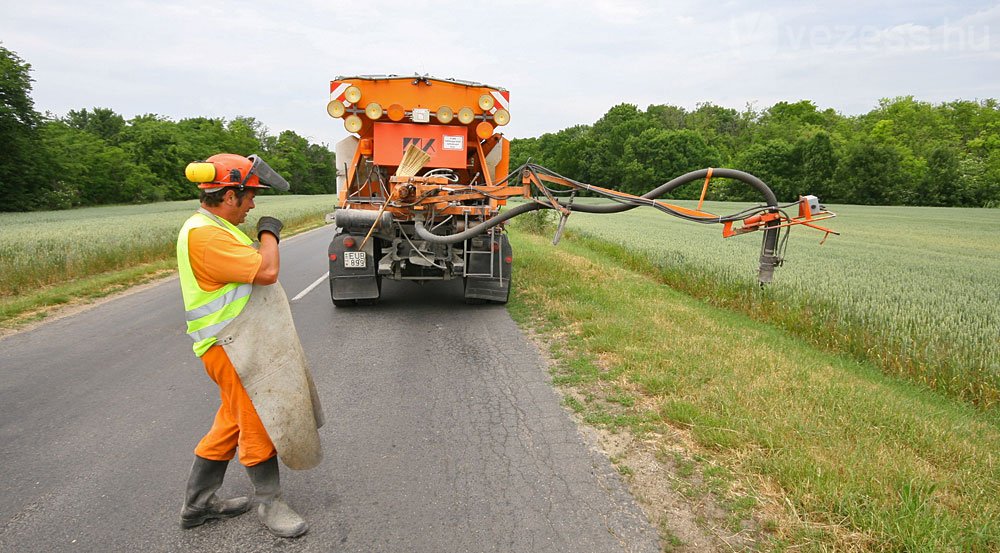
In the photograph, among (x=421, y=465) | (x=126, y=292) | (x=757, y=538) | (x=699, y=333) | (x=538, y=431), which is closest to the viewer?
(x=757, y=538)

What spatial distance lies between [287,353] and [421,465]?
3.95 ft

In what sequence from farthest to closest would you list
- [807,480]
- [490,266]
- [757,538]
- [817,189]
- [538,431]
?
1. [817,189]
2. [490,266]
3. [538,431]
4. [807,480]
5. [757,538]

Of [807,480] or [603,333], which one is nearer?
[807,480]

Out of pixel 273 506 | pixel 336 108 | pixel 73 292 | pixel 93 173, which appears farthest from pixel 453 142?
pixel 93 173

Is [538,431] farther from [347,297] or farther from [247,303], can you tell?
[347,297]

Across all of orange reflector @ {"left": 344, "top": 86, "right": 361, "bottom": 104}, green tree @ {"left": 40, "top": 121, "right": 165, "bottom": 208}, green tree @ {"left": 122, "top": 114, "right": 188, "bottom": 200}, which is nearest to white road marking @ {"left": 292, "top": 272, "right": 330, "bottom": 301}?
orange reflector @ {"left": 344, "top": 86, "right": 361, "bottom": 104}

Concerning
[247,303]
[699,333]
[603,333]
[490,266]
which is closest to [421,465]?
[247,303]

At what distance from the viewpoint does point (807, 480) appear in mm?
2898

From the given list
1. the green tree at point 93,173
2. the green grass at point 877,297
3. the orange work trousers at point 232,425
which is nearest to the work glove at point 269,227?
the orange work trousers at point 232,425

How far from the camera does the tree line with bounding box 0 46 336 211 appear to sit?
35125 millimetres

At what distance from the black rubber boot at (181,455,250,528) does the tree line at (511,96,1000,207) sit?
57667 mm

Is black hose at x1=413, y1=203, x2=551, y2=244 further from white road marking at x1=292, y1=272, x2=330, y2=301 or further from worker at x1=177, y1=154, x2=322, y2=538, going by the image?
white road marking at x1=292, y1=272, x2=330, y2=301

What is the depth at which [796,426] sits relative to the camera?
362cm

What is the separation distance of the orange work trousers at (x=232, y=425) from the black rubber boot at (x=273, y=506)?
0.20ft
